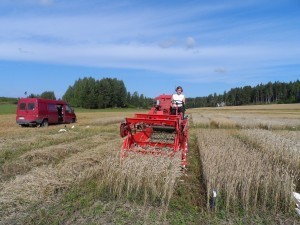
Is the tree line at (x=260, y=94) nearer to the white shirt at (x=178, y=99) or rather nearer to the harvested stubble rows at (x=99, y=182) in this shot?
the white shirt at (x=178, y=99)

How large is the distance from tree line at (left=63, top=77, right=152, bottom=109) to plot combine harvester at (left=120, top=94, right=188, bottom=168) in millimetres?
88518

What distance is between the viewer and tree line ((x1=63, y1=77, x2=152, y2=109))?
102375 millimetres

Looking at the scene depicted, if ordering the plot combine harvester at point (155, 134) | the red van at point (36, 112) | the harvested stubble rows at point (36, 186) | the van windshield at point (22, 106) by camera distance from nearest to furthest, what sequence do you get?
1. the harvested stubble rows at point (36, 186)
2. the plot combine harvester at point (155, 134)
3. the red van at point (36, 112)
4. the van windshield at point (22, 106)

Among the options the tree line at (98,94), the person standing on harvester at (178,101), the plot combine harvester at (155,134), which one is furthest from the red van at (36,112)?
the tree line at (98,94)

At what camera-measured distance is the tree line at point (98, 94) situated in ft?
336

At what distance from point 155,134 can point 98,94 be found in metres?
93.8

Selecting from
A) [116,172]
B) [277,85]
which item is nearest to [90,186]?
[116,172]

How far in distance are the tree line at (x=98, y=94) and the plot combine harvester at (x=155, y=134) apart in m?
88.5

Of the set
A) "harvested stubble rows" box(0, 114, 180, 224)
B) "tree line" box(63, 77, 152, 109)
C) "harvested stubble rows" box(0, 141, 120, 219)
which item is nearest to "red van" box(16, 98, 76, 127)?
"harvested stubble rows" box(0, 114, 180, 224)

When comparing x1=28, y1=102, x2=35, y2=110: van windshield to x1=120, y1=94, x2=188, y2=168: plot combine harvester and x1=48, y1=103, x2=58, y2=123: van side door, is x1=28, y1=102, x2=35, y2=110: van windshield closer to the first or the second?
x1=48, y1=103, x2=58, y2=123: van side door

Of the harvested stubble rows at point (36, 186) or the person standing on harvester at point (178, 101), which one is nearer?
the harvested stubble rows at point (36, 186)

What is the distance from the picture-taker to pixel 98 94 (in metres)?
104

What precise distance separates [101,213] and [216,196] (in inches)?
82.2

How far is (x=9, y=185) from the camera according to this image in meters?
6.87
